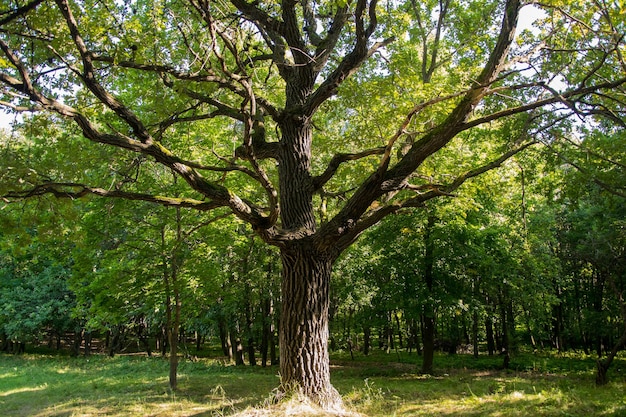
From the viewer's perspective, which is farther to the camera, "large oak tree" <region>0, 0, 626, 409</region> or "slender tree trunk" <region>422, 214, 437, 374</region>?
"slender tree trunk" <region>422, 214, 437, 374</region>

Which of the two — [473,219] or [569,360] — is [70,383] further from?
[569,360]

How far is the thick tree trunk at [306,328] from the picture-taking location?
18.4 feet

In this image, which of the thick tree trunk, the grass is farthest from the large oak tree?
the grass

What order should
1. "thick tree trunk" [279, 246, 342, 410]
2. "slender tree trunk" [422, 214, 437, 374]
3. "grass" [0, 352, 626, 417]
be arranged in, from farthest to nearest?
1. "slender tree trunk" [422, 214, 437, 374]
2. "grass" [0, 352, 626, 417]
3. "thick tree trunk" [279, 246, 342, 410]

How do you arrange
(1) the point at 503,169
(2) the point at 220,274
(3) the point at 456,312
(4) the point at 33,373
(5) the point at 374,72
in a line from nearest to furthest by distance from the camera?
(5) the point at 374,72 → (1) the point at 503,169 → (2) the point at 220,274 → (3) the point at 456,312 → (4) the point at 33,373

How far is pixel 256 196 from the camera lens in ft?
47.2

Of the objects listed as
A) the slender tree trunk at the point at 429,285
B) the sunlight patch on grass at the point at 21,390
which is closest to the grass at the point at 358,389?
the sunlight patch on grass at the point at 21,390

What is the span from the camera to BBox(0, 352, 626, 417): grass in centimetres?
860

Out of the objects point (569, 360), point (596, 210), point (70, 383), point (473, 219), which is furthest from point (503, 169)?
point (70, 383)

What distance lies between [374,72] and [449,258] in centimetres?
764

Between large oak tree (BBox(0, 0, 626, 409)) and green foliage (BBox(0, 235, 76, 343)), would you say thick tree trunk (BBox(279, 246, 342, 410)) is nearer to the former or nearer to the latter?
large oak tree (BBox(0, 0, 626, 409))

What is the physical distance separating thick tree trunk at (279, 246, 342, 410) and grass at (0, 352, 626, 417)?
58cm

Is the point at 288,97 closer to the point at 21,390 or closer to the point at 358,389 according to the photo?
the point at 358,389

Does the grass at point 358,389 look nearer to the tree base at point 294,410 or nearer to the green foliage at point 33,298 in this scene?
the tree base at point 294,410
